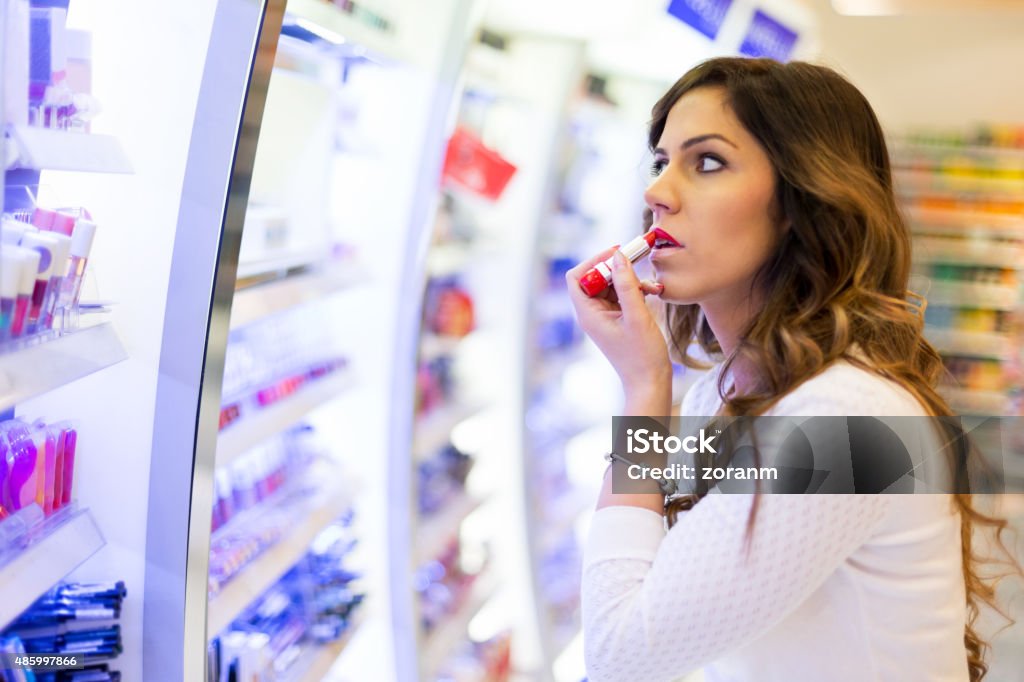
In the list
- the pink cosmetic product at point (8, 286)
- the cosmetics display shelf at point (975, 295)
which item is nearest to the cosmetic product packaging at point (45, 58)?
the pink cosmetic product at point (8, 286)

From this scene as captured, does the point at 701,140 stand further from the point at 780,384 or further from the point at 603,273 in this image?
the point at 780,384

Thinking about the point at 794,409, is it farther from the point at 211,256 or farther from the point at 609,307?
the point at 211,256

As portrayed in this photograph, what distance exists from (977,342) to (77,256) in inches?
212

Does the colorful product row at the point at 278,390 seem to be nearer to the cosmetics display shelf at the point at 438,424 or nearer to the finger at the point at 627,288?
the cosmetics display shelf at the point at 438,424

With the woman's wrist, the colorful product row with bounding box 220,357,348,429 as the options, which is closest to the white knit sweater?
the woman's wrist

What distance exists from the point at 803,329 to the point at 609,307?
0.87 feet

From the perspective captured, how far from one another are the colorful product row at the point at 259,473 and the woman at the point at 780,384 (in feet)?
3.71

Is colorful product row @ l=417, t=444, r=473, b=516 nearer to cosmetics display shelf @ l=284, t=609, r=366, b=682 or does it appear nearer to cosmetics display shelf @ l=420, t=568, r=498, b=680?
cosmetics display shelf @ l=420, t=568, r=498, b=680

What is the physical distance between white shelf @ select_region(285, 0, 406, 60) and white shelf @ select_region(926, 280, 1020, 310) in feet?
13.6

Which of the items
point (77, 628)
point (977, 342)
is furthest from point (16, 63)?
point (977, 342)

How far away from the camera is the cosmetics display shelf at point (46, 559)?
1.02m

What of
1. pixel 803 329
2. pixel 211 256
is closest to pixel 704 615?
pixel 803 329

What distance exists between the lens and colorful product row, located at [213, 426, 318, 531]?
208 centimetres

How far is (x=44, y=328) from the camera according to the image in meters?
1.10
